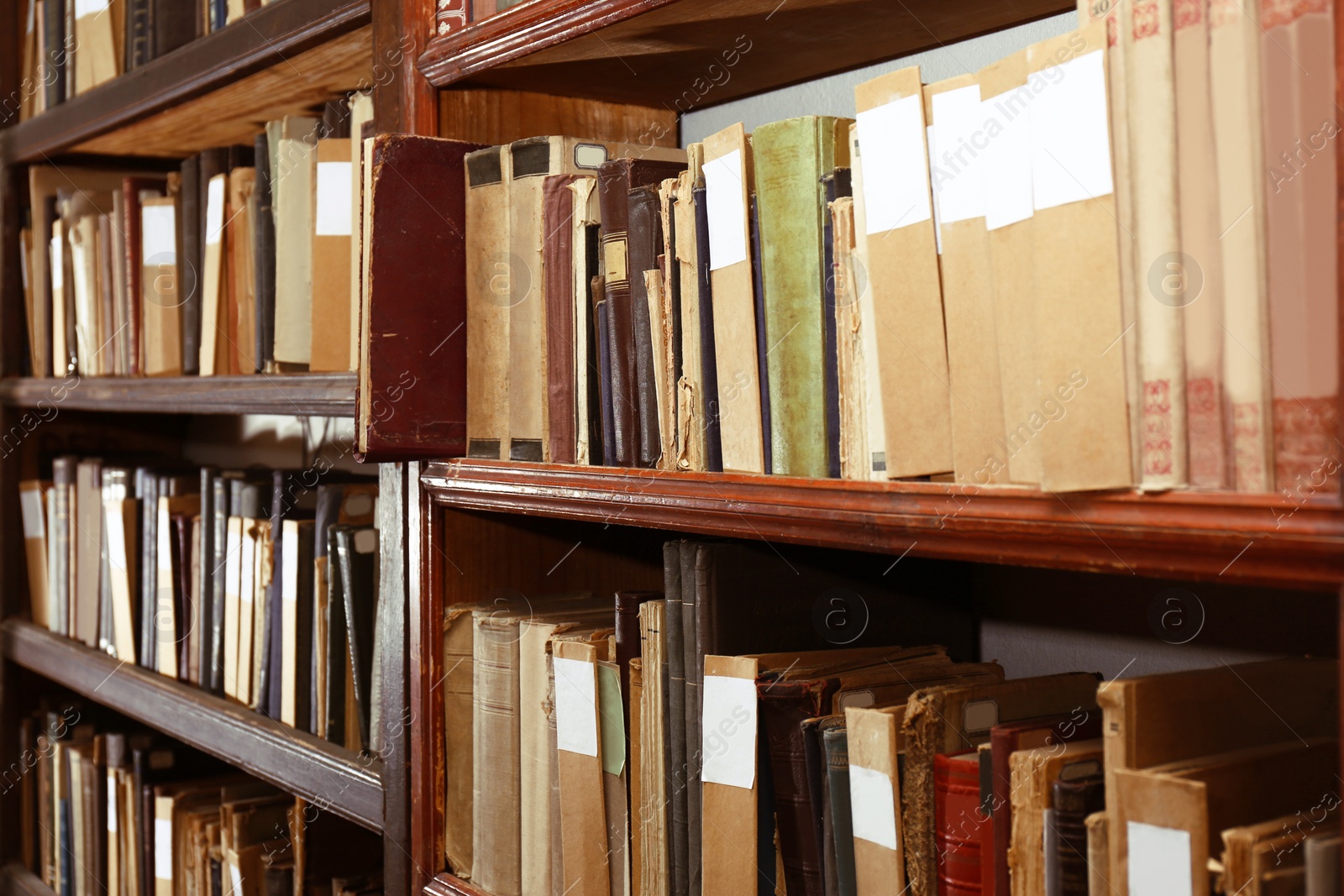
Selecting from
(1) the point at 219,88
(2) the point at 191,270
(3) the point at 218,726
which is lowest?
(3) the point at 218,726

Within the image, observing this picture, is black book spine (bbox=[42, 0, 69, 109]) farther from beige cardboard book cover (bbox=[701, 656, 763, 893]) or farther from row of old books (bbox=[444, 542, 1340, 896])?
beige cardboard book cover (bbox=[701, 656, 763, 893])

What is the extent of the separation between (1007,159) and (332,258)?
0.91 metres

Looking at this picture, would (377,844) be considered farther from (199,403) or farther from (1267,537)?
(1267,537)

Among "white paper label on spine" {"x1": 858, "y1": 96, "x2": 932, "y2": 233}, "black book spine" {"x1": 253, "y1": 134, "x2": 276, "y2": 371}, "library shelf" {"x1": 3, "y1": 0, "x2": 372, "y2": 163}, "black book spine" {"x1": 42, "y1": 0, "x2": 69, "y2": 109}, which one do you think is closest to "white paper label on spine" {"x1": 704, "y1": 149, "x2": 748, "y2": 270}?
"white paper label on spine" {"x1": 858, "y1": 96, "x2": 932, "y2": 233}

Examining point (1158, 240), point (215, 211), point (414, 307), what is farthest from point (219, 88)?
point (1158, 240)

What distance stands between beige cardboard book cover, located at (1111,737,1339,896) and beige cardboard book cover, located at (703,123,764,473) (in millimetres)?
345

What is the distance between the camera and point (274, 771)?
141 centimetres

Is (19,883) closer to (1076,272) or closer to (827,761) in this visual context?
(827,761)

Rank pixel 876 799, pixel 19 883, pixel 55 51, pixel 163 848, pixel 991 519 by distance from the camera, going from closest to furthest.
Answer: pixel 991 519, pixel 876 799, pixel 163 848, pixel 55 51, pixel 19 883

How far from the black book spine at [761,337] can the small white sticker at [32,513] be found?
163cm

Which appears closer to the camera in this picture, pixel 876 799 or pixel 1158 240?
pixel 1158 240

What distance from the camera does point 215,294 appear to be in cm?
158

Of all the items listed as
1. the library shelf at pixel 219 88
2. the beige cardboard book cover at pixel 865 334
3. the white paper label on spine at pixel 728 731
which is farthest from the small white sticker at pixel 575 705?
the library shelf at pixel 219 88

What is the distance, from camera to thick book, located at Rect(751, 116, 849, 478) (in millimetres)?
818
